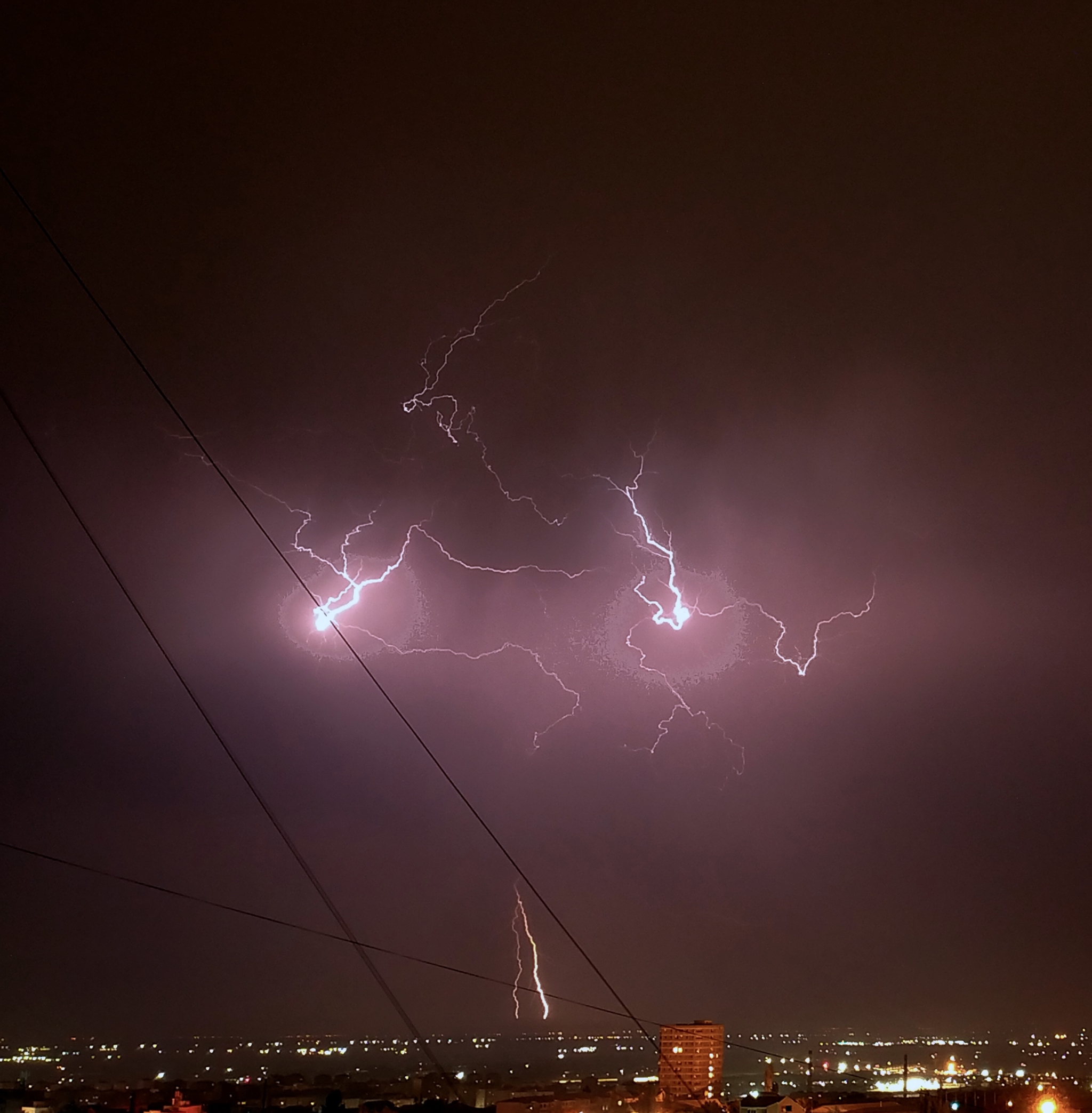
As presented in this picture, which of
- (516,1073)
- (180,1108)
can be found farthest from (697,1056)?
(516,1073)

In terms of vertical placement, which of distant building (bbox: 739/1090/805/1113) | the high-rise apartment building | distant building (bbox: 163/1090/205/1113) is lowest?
distant building (bbox: 163/1090/205/1113)

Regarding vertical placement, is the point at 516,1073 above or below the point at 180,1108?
above

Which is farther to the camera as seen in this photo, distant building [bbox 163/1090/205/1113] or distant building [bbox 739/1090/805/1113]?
distant building [bbox 739/1090/805/1113]

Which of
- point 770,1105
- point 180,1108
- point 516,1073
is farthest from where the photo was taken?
point 516,1073

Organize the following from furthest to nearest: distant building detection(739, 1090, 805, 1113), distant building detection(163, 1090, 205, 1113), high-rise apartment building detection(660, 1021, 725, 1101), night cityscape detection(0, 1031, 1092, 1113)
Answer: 1. high-rise apartment building detection(660, 1021, 725, 1101)
2. night cityscape detection(0, 1031, 1092, 1113)
3. distant building detection(739, 1090, 805, 1113)
4. distant building detection(163, 1090, 205, 1113)

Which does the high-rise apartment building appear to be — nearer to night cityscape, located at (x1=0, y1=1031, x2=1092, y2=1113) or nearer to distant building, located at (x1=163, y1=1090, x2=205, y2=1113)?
night cityscape, located at (x1=0, y1=1031, x2=1092, y2=1113)

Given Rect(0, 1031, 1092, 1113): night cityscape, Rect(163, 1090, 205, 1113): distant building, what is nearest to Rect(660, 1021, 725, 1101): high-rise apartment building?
Rect(0, 1031, 1092, 1113): night cityscape

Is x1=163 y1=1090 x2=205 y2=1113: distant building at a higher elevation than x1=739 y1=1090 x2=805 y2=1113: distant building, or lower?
lower

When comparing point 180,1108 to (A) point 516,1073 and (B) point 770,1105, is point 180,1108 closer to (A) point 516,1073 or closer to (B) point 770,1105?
(B) point 770,1105

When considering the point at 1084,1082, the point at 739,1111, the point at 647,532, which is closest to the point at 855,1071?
the point at 1084,1082

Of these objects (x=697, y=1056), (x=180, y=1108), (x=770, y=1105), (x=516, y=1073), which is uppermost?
(x=516, y=1073)

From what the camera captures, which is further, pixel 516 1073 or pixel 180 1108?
pixel 516 1073

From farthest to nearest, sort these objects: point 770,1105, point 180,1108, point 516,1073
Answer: point 516,1073 → point 770,1105 → point 180,1108

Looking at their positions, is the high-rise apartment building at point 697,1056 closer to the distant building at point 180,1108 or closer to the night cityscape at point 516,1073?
the night cityscape at point 516,1073
